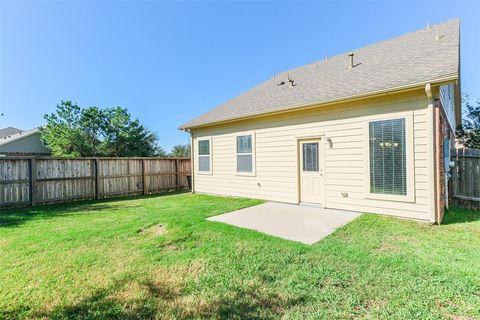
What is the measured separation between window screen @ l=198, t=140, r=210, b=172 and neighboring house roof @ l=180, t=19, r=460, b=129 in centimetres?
96

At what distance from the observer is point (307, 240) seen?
4203 millimetres

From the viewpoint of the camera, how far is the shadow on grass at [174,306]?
227cm

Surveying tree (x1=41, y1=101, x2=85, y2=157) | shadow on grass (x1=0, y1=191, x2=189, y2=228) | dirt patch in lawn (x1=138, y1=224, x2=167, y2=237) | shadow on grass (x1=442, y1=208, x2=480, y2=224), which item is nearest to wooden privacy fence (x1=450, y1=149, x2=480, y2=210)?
shadow on grass (x1=442, y1=208, x2=480, y2=224)

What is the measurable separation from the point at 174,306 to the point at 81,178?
9178 millimetres

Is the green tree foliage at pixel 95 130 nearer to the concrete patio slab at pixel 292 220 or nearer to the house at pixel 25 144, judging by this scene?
the house at pixel 25 144

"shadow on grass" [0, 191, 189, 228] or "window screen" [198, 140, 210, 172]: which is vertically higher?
"window screen" [198, 140, 210, 172]

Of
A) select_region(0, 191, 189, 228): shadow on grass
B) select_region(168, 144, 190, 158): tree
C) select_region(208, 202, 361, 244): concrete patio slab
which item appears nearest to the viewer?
select_region(208, 202, 361, 244): concrete patio slab

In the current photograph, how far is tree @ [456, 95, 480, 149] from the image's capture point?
448 inches

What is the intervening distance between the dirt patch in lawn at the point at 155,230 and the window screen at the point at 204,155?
5.24 meters

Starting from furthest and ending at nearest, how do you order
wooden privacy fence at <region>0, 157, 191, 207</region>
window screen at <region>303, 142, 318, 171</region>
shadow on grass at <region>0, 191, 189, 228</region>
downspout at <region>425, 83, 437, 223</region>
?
wooden privacy fence at <region>0, 157, 191, 207</region>, window screen at <region>303, 142, 318, 171</region>, shadow on grass at <region>0, 191, 189, 228</region>, downspout at <region>425, 83, 437, 223</region>

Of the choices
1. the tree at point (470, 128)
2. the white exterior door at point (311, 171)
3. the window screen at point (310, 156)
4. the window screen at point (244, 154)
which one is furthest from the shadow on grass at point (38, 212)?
the tree at point (470, 128)

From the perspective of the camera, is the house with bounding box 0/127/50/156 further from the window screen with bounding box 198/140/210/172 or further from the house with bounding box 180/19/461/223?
the house with bounding box 180/19/461/223

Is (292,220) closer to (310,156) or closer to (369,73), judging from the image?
(310,156)

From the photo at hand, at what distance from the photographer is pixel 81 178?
31.1 feet
